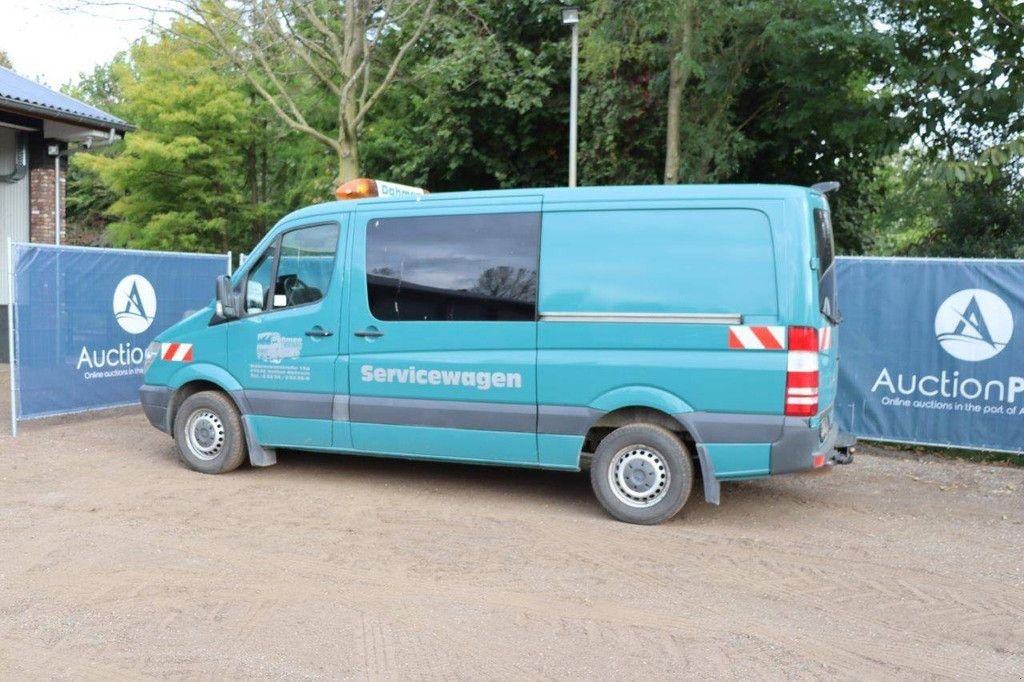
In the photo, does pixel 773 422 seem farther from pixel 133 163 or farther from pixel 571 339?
pixel 133 163

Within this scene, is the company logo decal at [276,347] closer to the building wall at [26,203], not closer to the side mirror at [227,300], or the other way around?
the side mirror at [227,300]

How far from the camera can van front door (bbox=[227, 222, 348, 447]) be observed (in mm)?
7652

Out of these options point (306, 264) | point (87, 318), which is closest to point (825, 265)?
point (306, 264)

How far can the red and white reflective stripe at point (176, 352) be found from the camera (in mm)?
8242

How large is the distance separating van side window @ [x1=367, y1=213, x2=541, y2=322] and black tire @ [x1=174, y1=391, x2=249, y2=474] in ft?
5.78

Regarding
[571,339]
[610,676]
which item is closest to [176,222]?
[571,339]

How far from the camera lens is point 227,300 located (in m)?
7.93

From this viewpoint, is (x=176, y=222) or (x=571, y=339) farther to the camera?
(x=176, y=222)

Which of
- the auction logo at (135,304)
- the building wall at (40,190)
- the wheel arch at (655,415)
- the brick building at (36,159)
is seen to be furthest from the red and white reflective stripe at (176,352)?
the building wall at (40,190)

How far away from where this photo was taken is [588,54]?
14422 millimetres

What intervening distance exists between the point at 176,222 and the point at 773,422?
22.1 m

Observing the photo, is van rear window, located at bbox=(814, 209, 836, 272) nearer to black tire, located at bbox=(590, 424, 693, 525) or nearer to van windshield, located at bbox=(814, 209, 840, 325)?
van windshield, located at bbox=(814, 209, 840, 325)

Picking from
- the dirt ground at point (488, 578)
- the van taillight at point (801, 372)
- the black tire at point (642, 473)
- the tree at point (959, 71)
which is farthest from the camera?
the tree at point (959, 71)

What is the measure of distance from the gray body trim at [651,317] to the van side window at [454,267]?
260 millimetres
